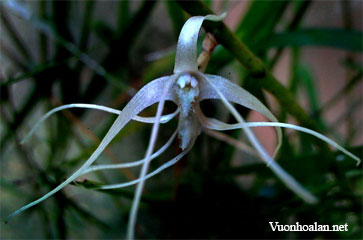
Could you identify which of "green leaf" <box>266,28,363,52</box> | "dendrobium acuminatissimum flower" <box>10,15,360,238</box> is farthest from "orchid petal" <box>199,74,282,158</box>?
"green leaf" <box>266,28,363,52</box>

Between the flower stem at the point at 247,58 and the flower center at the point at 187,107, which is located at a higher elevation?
the flower stem at the point at 247,58

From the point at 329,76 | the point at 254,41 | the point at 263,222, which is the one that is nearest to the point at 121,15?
the point at 254,41

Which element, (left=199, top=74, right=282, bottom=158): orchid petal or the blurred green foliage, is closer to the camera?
(left=199, top=74, right=282, bottom=158): orchid petal

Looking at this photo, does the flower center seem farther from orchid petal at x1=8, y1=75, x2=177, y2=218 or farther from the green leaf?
the green leaf

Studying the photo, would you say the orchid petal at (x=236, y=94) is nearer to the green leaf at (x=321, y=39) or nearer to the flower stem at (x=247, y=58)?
the flower stem at (x=247, y=58)

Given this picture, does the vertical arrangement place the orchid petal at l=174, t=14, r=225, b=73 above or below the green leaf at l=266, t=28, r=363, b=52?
below

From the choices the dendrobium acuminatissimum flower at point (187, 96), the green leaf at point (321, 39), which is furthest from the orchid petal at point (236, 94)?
the green leaf at point (321, 39)

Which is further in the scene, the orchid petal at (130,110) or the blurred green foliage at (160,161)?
the blurred green foliage at (160,161)

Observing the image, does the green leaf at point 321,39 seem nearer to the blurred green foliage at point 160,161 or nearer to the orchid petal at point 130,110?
the blurred green foliage at point 160,161

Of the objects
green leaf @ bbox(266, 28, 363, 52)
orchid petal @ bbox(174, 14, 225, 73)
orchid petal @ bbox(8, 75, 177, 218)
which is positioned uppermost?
green leaf @ bbox(266, 28, 363, 52)

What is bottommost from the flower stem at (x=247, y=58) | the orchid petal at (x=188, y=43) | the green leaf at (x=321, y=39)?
the orchid petal at (x=188, y=43)
